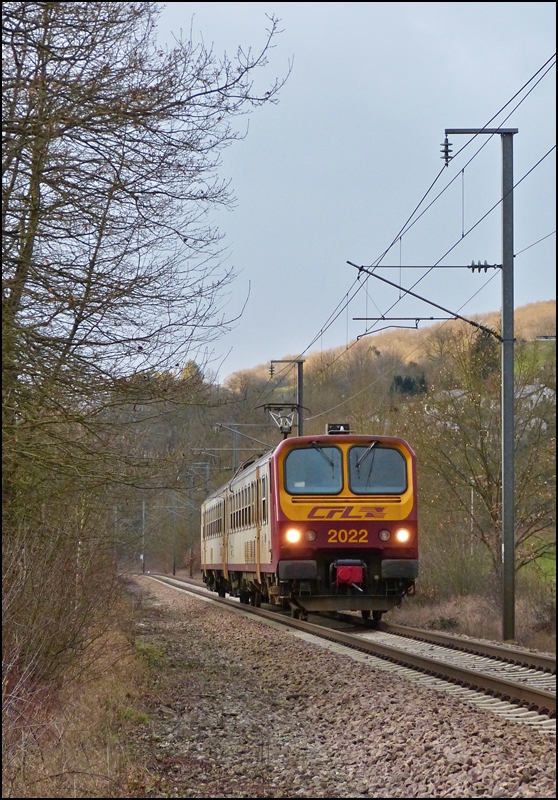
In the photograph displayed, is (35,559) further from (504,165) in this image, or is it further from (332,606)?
(504,165)

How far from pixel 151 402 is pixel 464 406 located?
11.7m

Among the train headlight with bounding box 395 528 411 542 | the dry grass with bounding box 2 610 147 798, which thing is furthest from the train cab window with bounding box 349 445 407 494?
the dry grass with bounding box 2 610 147 798

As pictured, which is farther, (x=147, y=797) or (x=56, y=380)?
(x=56, y=380)

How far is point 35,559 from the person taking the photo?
8789mm

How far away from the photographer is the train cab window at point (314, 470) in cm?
1591

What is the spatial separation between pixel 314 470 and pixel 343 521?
3.17 ft

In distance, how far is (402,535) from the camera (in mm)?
15695

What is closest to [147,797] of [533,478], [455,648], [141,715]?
[141,715]

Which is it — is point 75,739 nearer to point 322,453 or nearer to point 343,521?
point 343,521

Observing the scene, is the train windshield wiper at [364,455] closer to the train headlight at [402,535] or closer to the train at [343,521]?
the train at [343,521]

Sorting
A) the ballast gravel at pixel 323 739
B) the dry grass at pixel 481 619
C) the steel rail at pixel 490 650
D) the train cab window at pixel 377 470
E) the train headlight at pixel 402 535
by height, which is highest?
the train cab window at pixel 377 470

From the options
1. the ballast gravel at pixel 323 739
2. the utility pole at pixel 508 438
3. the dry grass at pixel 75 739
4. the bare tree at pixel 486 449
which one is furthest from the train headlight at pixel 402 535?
the dry grass at pixel 75 739

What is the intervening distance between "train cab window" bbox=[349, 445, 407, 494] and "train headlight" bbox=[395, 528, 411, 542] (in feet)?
1.98

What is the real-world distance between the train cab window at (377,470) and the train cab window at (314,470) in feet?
→ 0.76
